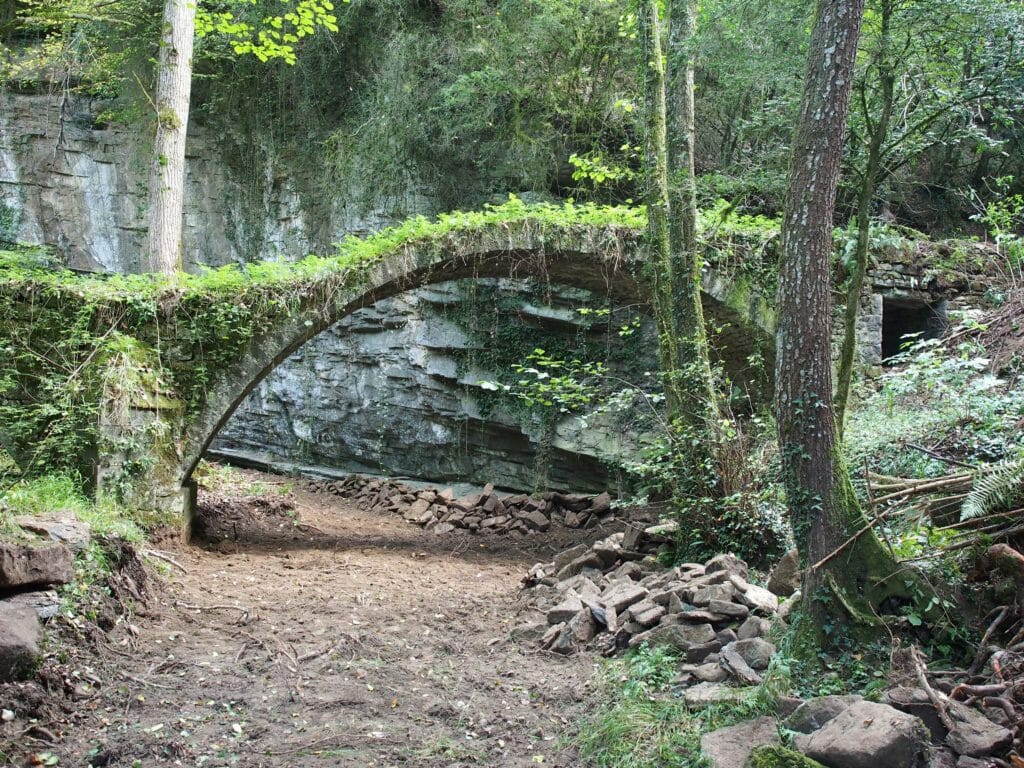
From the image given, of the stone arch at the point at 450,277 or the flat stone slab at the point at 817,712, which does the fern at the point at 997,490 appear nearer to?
the flat stone slab at the point at 817,712

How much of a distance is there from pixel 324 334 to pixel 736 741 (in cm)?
1019

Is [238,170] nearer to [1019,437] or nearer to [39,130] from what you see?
[39,130]

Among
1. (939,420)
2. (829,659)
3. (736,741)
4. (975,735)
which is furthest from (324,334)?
(975,735)

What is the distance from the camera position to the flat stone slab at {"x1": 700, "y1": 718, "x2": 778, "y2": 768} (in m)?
3.01

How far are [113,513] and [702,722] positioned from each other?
5.39 metres

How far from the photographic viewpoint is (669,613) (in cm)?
467

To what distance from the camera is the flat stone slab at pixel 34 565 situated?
406cm

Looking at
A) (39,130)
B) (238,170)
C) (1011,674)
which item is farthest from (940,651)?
(39,130)

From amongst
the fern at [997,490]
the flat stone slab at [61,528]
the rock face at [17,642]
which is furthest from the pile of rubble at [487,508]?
the rock face at [17,642]

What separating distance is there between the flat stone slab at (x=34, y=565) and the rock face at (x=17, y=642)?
0.56 feet

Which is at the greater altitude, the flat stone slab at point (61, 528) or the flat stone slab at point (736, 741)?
the flat stone slab at point (61, 528)

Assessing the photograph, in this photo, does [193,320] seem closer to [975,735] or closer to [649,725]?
[649,725]

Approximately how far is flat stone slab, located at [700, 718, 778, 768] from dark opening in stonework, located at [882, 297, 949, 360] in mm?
6310

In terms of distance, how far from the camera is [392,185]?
11.7 metres
